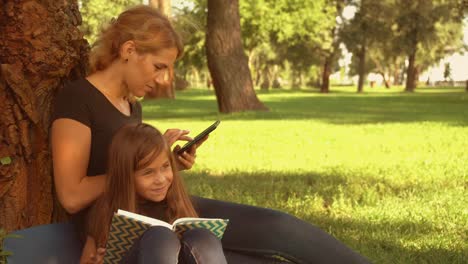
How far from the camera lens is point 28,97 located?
3.41 metres

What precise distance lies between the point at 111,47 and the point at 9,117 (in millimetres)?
579

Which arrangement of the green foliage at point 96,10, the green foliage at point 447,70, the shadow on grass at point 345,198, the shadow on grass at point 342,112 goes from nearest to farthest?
the shadow on grass at point 345,198, the shadow on grass at point 342,112, the green foliage at point 96,10, the green foliage at point 447,70

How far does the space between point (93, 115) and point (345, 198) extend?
158 inches

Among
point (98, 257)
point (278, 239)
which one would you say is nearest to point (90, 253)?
point (98, 257)

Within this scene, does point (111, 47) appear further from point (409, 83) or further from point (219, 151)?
point (409, 83)

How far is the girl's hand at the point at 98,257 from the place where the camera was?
2.91m

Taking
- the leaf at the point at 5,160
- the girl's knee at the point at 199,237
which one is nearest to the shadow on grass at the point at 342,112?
the leaf at the point at 5,160

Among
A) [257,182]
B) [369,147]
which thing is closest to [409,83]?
[369,147]

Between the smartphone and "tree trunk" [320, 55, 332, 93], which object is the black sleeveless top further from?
"tree trunk" [320, 55, 332, 93]

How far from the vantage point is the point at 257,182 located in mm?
7676

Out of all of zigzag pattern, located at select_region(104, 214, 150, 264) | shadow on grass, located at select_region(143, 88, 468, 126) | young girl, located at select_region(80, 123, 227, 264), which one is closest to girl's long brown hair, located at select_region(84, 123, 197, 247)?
young girl, located at select_region(80, 123, 227, 264)

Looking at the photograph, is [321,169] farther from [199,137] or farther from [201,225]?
[201,225]

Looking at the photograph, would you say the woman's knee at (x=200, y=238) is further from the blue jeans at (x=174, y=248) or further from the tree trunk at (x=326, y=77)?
the tree trunk at (x=326, y=77)

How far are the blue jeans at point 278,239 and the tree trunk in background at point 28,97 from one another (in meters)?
0.94
